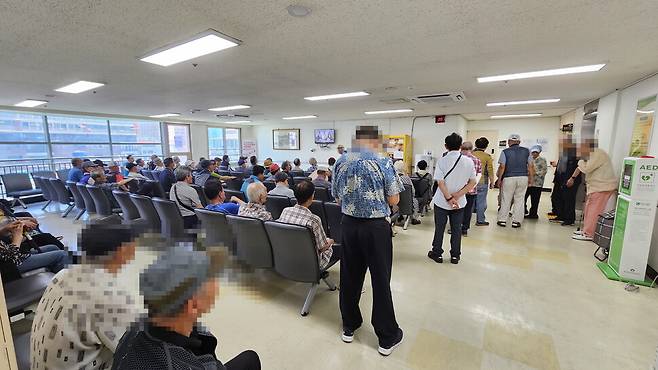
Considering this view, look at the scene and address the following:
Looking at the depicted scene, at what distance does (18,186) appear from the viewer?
6.21m

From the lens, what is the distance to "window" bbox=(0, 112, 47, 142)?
676 cm

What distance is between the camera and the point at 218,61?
3.12 metres

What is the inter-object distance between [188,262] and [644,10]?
3187 millimetres

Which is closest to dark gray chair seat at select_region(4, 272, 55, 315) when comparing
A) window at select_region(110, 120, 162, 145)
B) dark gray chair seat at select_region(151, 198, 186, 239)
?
dark gray chair seat at select_region(151, 198, 186, 239)

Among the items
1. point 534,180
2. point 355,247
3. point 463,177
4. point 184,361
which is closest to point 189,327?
point 184,361

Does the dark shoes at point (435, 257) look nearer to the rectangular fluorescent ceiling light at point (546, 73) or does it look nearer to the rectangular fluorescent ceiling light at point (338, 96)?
the rectangular fluorescent ceiling light at point (546, 73)

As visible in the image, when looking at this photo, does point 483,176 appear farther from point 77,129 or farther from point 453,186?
point 77,129

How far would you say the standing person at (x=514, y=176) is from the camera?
4605 millimetres

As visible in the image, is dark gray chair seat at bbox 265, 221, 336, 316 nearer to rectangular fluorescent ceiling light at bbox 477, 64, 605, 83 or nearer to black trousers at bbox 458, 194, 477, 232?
black trousers at bbox 458, 194, 477, 232

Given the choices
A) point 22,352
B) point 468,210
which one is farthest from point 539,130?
point 22,352

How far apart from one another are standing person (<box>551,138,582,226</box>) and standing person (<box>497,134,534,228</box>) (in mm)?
697

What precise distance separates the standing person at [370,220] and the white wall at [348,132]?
17.5 feet

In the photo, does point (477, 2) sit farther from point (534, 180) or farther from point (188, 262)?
point (534, 180)

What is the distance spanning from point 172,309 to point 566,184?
612 cm
